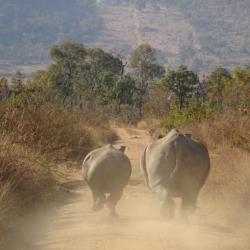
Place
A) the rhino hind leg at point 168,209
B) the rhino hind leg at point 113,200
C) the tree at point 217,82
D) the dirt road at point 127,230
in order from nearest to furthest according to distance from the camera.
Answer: the dirt road at point 127,230
the rhino hind leg at point 168,209
the rhino hind leg at point 113,200
the tree at point 217,82

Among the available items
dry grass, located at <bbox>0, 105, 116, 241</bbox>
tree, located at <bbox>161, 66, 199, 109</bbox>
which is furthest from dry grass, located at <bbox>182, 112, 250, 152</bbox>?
tree, located at <bbox>161, 66, 199, 109</bbox>

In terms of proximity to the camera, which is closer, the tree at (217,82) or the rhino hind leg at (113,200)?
the rhino hind leg at (113,200)

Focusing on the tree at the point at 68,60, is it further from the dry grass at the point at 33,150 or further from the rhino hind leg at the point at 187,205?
the rhino hind leg at the point at 187,205

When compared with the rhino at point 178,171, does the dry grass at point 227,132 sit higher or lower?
lower

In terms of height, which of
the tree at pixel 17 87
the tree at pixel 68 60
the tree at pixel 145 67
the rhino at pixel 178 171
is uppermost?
the rhino at pixel 178 171

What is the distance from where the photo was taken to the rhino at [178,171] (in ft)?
27.0

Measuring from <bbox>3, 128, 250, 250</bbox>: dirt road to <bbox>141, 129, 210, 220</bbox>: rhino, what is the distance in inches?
12.3

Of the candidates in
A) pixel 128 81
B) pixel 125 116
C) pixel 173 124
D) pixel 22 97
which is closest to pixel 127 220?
pixel 22 97

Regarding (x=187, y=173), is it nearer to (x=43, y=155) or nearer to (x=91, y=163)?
(x=91, y=163)

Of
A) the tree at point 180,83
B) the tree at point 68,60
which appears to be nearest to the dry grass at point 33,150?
the tree at point 180,83

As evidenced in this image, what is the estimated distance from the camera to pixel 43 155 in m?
12.0

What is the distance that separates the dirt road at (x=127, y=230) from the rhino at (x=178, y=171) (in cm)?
31

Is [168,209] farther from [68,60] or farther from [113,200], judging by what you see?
[68,60]

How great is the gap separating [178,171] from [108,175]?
46.5 inches
